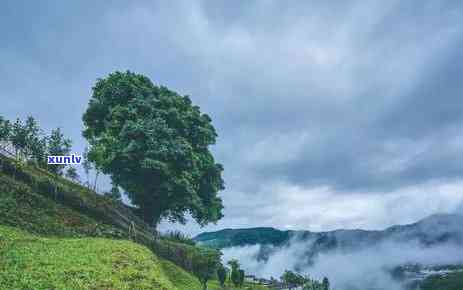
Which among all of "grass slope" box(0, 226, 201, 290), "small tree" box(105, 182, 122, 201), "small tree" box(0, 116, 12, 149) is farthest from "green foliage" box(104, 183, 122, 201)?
"grass slope" box(0, 226, 201, 290)

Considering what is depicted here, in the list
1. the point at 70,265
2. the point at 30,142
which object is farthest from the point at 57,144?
the point at 70,265

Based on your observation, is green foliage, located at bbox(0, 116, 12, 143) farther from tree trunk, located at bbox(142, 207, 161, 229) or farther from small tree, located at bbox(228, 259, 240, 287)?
small tree, located at bbox(228, 259, 240, 287)

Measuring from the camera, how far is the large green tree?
47.1m

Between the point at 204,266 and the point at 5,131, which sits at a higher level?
the point at 5,131

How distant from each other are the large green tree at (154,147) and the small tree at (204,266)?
265 inches

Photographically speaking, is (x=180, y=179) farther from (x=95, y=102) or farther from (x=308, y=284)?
(x=308, y=284)

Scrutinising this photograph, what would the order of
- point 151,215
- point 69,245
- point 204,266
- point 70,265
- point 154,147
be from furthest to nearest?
point 151,215, point 154,147, point 204,266, point 69,245, point 70,265

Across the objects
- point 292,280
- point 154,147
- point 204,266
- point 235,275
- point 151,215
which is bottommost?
point 292,280

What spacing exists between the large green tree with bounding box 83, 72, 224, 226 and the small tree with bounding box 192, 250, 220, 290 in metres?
6.73

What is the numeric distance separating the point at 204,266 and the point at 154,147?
44.9 feet

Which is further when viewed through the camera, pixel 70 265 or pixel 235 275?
pixel 235 275

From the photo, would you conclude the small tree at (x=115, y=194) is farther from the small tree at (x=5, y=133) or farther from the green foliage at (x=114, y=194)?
the small tree at (x=5, y=133)

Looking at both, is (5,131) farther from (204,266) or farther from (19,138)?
(204,266)

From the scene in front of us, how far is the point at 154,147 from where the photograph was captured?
4662cm
